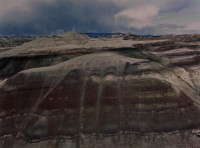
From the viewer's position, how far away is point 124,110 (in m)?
46.3

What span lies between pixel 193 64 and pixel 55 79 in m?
18.1

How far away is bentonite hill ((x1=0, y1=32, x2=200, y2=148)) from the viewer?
4431 cm

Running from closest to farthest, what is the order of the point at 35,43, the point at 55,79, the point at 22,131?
the point at 22,131 → the point at 55,79 → the point at 35,43

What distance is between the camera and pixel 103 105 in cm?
4700

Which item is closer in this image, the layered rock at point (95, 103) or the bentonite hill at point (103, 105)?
the bentonite hill at point (103, 105)

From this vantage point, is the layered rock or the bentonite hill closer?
the bentonite hill

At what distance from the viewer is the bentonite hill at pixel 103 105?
44.3m

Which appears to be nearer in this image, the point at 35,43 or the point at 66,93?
the point at 66,93

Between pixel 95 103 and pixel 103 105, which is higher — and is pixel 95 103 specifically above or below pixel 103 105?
above

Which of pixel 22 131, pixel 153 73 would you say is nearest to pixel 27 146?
pixel 22 131

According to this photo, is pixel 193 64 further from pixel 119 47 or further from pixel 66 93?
pixel 66 93

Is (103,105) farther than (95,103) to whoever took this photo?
No

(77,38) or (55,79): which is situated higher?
(77,38)

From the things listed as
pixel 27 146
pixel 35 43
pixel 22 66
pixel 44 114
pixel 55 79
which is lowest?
pixel 27 146
